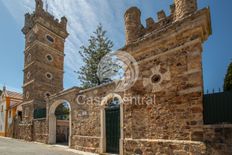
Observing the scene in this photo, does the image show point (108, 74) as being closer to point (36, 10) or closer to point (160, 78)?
point (36, 10)

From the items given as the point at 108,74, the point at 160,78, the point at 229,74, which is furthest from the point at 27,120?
the point at 229,74

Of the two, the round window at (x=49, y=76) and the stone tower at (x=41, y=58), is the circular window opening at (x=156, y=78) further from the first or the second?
the round window at (x=49, y=76)

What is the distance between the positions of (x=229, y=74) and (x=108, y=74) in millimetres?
10690

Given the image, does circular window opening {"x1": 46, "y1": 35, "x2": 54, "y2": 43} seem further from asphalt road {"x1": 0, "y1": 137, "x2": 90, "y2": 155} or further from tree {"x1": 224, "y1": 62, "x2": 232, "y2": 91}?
tree {"x1": 224, "y1": 62, "x2": 232, "y2": 91}

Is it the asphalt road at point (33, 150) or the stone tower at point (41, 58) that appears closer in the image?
the asphalt road at point (33, 150)

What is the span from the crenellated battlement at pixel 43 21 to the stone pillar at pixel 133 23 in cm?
1312

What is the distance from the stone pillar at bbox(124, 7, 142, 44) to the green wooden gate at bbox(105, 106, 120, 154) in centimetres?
327

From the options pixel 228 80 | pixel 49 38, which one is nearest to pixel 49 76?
pixel 49 38

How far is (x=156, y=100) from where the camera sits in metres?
6.85

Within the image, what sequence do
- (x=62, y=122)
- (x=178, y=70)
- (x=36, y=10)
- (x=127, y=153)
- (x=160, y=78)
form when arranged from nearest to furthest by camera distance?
1. (x=178, y=70)
2. (x=160, y=78)
3. (x=127, y=153)
4. (x=62, y=122)
5. (x=36, y=10)

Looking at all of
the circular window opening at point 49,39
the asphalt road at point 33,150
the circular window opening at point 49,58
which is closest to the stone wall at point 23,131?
the asphalt road at point 33,150

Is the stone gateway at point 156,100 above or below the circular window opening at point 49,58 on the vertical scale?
below

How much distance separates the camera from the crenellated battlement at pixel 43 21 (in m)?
18.8

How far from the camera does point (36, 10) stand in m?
18.9
